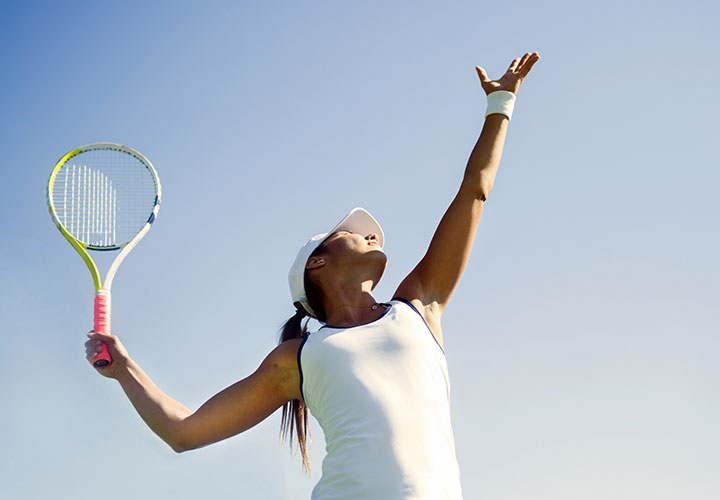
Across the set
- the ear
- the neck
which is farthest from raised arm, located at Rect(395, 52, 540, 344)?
the ear

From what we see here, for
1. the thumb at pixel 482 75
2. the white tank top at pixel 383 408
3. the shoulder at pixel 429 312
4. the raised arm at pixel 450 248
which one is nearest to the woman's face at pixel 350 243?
the raised arm at pixel 450 248

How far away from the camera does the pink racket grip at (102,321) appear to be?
534 cm

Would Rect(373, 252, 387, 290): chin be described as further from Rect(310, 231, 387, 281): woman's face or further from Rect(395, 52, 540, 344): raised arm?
Rect(395, 52, 540, 344): raised arm

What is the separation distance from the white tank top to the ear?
2.59 ft

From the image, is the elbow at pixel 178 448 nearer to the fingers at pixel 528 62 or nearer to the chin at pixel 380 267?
the chin at pixel 380 267

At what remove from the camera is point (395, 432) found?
4695 mm

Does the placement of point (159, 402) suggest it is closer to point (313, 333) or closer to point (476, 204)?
point (313, 333)

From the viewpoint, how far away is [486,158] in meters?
5.90

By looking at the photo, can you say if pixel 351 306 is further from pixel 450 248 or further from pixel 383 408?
pixel 383 408

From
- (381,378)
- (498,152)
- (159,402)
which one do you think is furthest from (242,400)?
(498,152)

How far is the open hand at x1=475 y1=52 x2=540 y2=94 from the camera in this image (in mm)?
6406

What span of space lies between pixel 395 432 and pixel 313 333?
3.24ft

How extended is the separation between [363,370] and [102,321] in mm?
1905

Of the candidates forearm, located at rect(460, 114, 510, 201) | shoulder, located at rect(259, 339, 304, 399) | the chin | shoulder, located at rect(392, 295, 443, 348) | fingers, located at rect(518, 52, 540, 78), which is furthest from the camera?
fingers, located at rect(518, 52, 540, 78)
